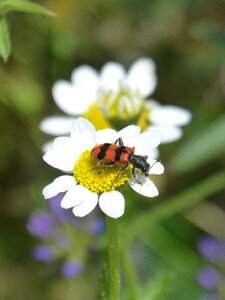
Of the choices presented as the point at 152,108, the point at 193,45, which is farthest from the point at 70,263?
the point at 193,45

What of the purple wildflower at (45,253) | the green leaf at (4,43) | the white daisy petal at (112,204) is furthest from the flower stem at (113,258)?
the purple wildflower at (45,253)

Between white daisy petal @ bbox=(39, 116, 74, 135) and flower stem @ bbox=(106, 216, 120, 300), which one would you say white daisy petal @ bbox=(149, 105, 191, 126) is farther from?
flower stem @ bbox=(106, 216, 120, 300)

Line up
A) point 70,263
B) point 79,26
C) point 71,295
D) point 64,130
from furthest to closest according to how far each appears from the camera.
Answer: point 79,26 < point 71,295 < point 70,263 < point 64,130

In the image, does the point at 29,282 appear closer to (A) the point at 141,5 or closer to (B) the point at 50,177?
(B) the point at 50,177

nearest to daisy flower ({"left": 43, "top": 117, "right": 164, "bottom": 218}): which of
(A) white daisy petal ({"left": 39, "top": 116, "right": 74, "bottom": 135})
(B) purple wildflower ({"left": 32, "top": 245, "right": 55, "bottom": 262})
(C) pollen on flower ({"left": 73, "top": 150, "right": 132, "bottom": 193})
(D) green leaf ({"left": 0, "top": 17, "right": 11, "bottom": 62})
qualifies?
(C) pollen on flower ({"left": 73, "top": 150, "right": 132, "bottom": 193})

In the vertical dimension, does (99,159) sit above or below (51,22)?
below

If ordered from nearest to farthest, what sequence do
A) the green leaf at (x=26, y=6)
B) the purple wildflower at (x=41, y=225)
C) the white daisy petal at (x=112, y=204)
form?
the white daisy petal at (x=112, y=204) < the green leaf at (x=26, y=6) < the purple wildflower at (x=41, y=225)

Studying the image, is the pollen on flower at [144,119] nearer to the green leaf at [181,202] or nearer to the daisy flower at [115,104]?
the daisy flower at [115,104]
